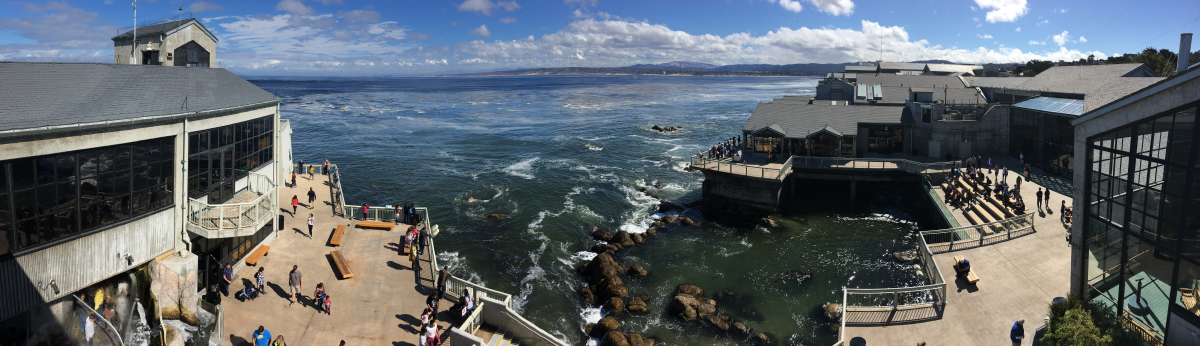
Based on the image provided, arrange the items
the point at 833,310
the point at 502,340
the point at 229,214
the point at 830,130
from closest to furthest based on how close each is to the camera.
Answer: the point at 502,340
the point at 229,214
the point at 833,310
the point at 830,130

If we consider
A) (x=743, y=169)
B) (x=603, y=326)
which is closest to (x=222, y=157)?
(x=603, y=326)

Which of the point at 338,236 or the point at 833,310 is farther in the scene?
the point at 338,236

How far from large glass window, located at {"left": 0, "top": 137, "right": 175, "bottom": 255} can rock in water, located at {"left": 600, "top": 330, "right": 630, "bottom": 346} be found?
14.7 m

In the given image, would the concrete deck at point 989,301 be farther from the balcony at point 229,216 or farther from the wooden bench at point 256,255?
the wooden bench at point 256,255

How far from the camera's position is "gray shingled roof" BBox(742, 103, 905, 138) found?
43156mm

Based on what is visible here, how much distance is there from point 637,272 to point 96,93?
21.0m

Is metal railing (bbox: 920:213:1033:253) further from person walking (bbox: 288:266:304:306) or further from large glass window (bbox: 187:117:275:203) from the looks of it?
large glass window (bbox: 187:117:275:203)

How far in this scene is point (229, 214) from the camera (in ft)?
65.6

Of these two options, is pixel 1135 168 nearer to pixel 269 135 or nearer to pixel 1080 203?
pixel 1080 203

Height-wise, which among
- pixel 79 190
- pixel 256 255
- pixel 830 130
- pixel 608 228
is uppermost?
pixel 830 130

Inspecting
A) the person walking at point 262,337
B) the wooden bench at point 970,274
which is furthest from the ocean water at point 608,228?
the person walking at point 262,337

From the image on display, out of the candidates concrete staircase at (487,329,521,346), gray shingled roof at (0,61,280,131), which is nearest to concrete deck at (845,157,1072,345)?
concrete staircase at (487,329,521,346)

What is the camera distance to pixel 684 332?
73.4 feet

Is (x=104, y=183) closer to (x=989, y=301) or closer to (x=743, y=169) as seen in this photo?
(x=989, y=301)
